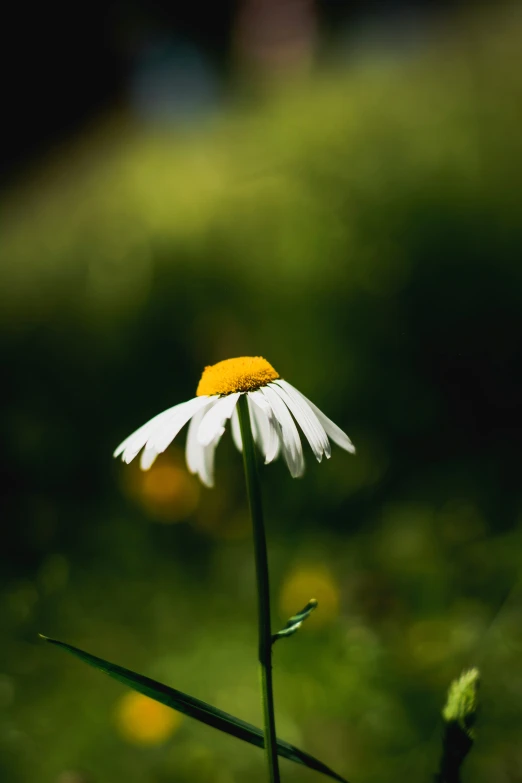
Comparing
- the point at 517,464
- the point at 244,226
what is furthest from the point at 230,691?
the point at 244,226

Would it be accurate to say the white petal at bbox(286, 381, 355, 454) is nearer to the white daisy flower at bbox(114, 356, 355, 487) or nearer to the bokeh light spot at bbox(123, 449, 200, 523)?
the white daisy flower at bbox(114, 356, 355, 487)

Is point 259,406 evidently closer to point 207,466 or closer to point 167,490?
point 207,466

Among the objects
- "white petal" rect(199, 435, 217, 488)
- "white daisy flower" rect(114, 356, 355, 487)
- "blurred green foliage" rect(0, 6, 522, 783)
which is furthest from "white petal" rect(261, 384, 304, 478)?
"blurred green foliage" rect(0, 6, 522, 783)

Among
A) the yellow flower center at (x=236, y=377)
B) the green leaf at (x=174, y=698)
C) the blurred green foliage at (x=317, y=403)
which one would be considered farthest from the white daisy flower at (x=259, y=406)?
the blurred green foliage at (x=317, y=403)

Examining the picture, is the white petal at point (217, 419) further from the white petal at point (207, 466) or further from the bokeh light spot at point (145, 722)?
the bokeh light spot at point (145, 722)

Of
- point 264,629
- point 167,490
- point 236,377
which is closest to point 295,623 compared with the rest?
point 264,629
